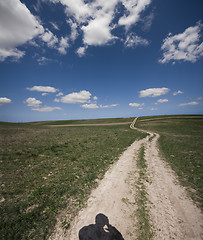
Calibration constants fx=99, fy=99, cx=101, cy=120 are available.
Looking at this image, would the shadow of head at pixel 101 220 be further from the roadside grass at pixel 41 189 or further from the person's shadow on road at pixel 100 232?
the roadside grass at pixel 41 189

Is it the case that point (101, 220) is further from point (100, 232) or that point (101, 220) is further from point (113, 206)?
point (113, 206)

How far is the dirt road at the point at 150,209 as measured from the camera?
195 inches

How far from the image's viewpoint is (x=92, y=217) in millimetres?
5730

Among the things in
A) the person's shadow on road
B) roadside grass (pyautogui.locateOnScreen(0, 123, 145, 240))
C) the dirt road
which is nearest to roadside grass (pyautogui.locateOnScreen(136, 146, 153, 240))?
the dirt road

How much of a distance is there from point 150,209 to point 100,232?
3.33 m

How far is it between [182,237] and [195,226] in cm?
115

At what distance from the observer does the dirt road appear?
16.3 ft

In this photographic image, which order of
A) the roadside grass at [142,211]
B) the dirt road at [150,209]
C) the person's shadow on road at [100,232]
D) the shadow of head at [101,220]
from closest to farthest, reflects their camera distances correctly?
the person's shadow on road at [100,232]
the roadside grass at [142,211]
the dirt road at [150,209]
the shadow of head at [101,220]

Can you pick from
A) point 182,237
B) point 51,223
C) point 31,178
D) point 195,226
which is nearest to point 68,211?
point 51,223

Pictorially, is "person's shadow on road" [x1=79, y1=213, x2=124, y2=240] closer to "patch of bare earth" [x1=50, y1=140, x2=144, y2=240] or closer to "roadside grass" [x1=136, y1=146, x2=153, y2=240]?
"patch of bare earth" [x1=50, y1=140, x2=144, y2=240]

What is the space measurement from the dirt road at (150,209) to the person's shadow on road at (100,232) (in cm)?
20

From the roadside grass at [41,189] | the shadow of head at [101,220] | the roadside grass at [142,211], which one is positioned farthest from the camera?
the shadow of head at [101,220]

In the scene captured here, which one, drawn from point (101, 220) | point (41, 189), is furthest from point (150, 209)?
point (41, 189)

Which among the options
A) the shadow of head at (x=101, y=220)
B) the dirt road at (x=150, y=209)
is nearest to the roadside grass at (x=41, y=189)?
the dirt road at (x=150, y=209)
